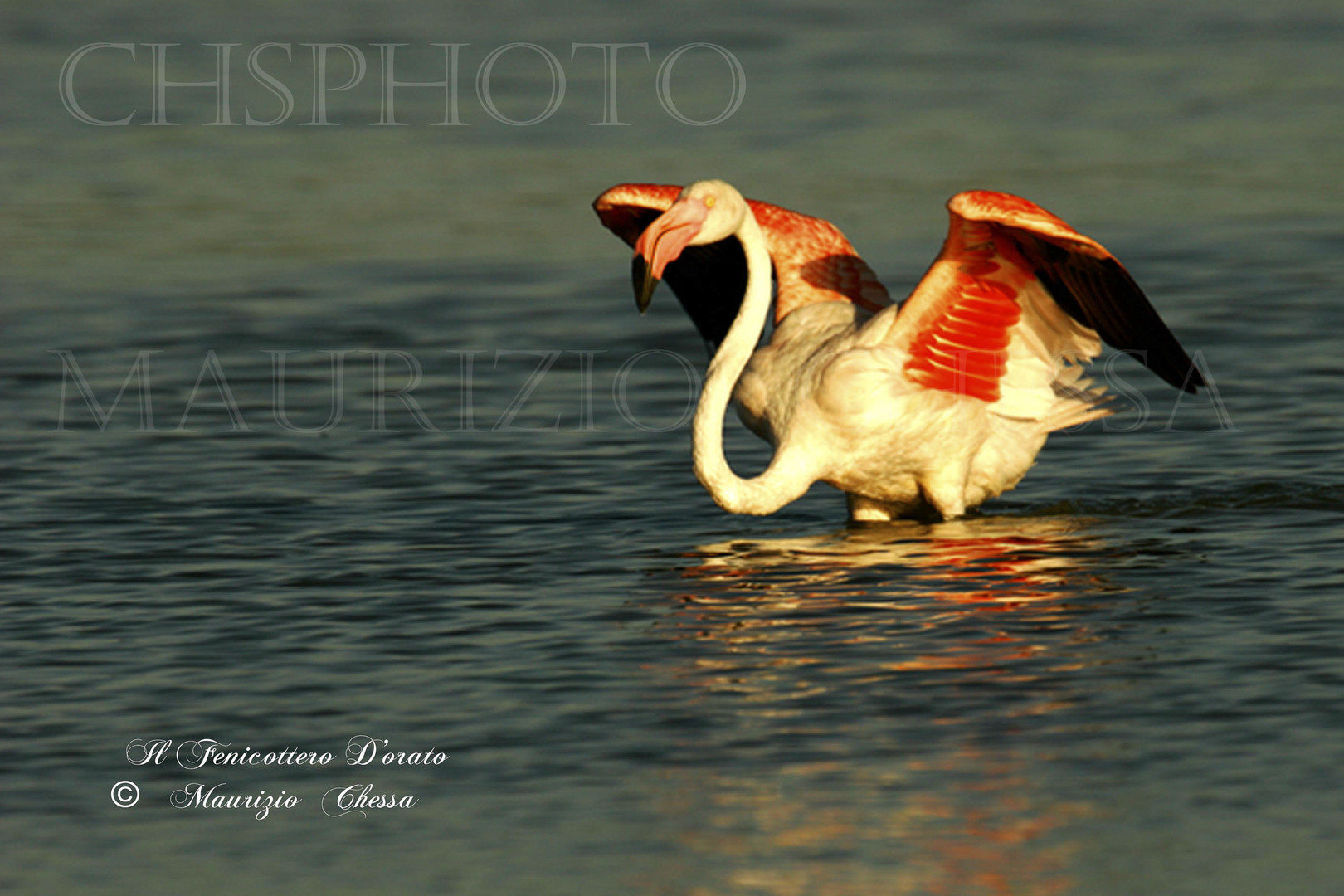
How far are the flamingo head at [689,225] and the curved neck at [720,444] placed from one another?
122 millimetres

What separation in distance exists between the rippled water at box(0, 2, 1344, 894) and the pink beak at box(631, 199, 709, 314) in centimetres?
113

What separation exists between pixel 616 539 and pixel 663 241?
1.30 meters

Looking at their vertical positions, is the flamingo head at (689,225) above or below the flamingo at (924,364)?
above

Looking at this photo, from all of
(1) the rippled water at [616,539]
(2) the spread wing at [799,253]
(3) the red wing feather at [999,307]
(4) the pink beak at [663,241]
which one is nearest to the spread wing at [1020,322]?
(3) the red wing feather at [999,307]

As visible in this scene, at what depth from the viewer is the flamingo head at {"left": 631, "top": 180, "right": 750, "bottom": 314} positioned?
991cm

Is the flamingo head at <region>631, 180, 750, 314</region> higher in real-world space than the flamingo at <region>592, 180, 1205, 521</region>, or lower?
higher

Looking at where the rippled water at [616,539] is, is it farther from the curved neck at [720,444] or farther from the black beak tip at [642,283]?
the black beak tip at [642,283]

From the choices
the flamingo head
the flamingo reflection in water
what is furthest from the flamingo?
the flamingo reflection in water

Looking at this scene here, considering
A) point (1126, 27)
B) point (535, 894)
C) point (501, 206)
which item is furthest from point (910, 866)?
point (1126, 27)

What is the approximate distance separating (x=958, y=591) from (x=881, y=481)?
122 cm

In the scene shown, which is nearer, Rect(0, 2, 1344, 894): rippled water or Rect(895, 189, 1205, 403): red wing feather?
Rect(0, 2, 1344, 894): rippled water

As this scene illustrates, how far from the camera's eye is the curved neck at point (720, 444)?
32.4ft

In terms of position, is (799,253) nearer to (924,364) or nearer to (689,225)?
(689,225)

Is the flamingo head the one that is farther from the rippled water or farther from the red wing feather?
the rippled water
